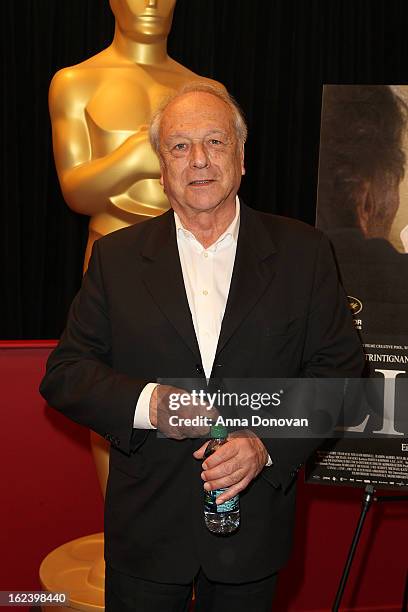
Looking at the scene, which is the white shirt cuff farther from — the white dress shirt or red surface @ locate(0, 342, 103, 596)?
red surface @ locate(0, 342, 103, 596)

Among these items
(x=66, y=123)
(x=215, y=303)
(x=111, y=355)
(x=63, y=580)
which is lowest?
(x=63, y=580)

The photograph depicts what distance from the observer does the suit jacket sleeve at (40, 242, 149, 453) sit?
1422 mm

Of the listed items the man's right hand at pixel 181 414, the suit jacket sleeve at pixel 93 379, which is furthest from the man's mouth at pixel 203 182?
the man's right hand at pixel 181 414

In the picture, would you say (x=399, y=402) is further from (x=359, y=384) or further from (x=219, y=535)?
(x=219, y=535)

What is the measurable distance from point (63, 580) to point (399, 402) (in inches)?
43.5

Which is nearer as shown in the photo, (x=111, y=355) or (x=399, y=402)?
(x=111, y=355)

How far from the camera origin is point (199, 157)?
1.52 metres

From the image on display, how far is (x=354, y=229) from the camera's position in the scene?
2.13 m

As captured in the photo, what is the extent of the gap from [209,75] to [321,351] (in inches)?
86.6

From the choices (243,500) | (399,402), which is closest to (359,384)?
(243,500)

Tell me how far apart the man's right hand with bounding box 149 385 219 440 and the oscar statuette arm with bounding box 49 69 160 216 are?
100 centimetres

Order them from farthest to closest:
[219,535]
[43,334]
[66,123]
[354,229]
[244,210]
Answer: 1. [43,334]
2. [66,123]
3. [354,229]
4. [244,210]
5. [219,535]

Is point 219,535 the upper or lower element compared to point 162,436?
lower

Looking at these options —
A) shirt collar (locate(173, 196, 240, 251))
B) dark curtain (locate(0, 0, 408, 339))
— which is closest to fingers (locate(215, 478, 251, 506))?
shirt collar (locate(173, 196, 240, 251))
